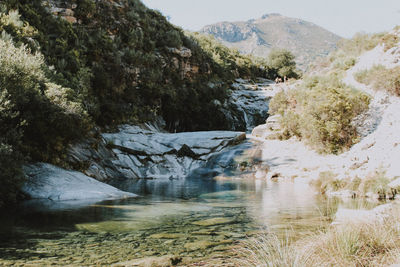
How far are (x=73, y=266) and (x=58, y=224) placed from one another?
10.6 ft

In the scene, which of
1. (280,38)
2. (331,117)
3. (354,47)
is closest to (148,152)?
(331,117)

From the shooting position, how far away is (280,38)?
171875mm

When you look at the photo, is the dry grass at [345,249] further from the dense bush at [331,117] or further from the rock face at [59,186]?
the dense bush at [331,117]

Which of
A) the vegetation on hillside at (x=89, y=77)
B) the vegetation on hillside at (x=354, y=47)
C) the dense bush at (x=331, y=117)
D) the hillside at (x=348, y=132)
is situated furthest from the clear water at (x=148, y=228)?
the vegetation on hillside at (x=354, y=47)

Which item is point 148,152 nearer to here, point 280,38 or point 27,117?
point 27,117


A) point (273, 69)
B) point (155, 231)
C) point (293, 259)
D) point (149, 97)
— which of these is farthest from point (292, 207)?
point (273, 69)

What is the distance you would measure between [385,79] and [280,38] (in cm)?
15830

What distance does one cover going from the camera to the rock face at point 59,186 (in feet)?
39.1

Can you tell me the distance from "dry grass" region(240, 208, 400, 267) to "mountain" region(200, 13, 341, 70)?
132 meters

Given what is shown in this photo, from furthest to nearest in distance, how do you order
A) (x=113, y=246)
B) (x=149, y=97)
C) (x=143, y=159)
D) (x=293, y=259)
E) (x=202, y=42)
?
(x=202, y=42) → (x=149, y=97) → (x=143, y=159) → (x=113, y=246) → (x=293, y=259)

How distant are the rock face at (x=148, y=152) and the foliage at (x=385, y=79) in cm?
1037

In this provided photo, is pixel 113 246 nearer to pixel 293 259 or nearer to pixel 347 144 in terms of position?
pixel 293 259

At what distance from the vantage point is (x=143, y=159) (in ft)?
76.7

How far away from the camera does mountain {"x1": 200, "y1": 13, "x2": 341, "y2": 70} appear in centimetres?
14700
